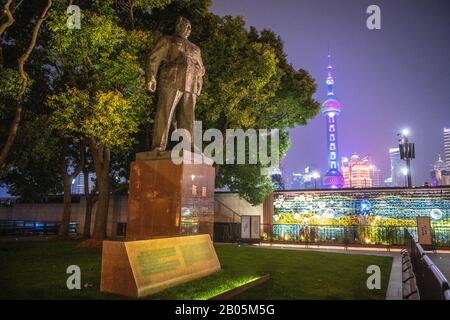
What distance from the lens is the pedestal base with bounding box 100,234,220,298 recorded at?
5.69 meters

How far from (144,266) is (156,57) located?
18.1 ft

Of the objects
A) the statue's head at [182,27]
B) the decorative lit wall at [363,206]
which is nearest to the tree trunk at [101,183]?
the statue's head at [182,27]

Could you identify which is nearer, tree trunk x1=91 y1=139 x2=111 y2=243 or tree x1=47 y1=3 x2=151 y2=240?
tree x1=47 y1=3 x2=151 y2=240

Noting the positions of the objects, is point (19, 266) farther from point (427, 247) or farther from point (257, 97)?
point (427, 247)

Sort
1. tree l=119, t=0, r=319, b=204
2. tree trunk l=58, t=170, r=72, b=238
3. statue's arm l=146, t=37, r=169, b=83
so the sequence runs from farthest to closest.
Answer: tree trunk l=58, t=170, r=72, b=238
tree l=119, t=0, r=319, b=204
statue's arm l=146, t=37, r=169, b=83

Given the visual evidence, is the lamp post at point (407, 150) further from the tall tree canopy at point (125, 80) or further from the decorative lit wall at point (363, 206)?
the tall tree canopy at point (125, 80)

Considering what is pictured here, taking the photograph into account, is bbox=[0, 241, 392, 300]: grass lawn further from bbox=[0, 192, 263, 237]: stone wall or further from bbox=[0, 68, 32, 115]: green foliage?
bbox=[0, 192, 263, 237]: stone wall

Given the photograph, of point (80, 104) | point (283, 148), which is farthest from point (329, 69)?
point (80, 104)

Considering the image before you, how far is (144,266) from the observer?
5930mm

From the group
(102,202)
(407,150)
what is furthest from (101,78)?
(407,150)

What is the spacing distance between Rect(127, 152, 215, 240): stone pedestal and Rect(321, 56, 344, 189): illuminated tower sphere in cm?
8846

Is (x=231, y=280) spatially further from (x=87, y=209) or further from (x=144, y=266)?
(x=87, y=209)

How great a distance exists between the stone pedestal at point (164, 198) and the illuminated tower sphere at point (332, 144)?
290ft

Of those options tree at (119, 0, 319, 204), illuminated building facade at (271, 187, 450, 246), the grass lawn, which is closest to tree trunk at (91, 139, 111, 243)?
tree at (119, 0, 319, 204)
